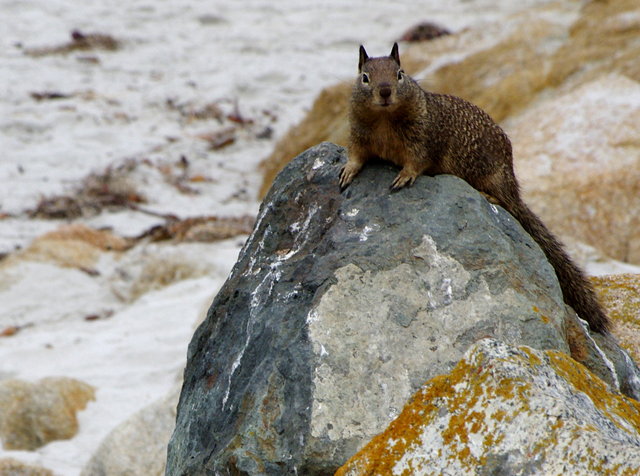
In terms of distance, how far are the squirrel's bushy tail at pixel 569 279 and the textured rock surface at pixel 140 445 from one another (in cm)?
245

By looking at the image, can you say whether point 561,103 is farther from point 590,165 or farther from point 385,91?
point 385,91

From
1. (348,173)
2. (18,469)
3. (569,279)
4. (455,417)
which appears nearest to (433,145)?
(348,173)

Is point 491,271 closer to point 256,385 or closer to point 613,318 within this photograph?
point 256,385

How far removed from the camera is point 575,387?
8.86 feet

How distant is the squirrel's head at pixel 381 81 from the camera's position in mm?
4023

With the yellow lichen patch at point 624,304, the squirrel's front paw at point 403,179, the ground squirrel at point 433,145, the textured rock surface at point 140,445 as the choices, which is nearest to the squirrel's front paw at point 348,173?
the ground squirrel at point 433,145

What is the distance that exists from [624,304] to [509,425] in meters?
2.57

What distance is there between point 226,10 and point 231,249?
9752 millimetres

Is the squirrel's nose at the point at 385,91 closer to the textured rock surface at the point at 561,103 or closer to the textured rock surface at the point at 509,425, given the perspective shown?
the textured rock surface at the point at 509,425

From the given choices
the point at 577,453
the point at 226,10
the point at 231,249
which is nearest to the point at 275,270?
the point at 577,453

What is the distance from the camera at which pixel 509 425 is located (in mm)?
2441

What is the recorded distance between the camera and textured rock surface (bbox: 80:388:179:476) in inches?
204

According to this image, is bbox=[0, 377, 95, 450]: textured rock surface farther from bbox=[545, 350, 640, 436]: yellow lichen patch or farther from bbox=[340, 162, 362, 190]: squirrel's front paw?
bbox=[545, 350, 640, 436]: yellow lichen patch

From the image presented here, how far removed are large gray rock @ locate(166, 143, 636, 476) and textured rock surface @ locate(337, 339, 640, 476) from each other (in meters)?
0.48
